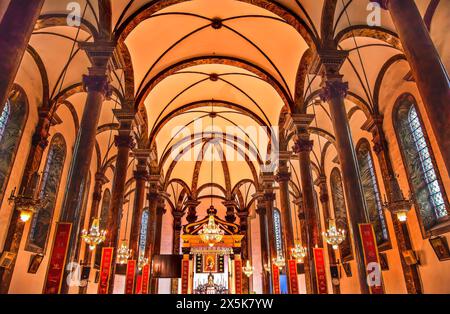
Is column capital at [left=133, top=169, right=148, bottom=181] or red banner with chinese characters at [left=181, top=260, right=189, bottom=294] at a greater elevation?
column capital at [left=133, top=169, right=148, bottom=181]

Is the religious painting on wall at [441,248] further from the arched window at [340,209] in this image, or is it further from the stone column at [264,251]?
the stone column at [264,251]

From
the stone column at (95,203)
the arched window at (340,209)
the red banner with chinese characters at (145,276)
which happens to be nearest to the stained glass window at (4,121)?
the stone column at (95,203)

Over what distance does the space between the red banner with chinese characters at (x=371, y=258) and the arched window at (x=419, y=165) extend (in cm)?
404

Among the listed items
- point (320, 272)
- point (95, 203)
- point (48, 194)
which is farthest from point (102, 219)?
point (320, 272)

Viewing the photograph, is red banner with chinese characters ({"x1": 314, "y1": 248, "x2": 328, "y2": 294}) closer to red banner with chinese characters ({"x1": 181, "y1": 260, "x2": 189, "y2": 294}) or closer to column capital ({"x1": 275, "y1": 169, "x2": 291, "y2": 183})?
column capital ({"x1": 275, "y1": 169, "x2": 291, "y2": 183})

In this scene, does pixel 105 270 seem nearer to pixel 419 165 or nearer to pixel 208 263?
pixel 419 165

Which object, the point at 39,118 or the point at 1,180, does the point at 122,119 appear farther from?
the point at 1,180

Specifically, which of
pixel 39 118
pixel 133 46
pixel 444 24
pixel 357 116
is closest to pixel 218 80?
pixel 133 46

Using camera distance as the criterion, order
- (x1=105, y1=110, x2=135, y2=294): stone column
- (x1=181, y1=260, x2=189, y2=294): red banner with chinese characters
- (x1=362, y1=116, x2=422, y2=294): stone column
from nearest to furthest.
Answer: (x1=362, y1=116, x2=422, y2=294): stone column < (x1=105, y1=110, x2=135, y2=294): stone column < (x1=181, y1=260, x2=189, y2=294): red banner with chinese characters

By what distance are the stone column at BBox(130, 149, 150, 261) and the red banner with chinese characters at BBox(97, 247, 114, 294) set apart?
9.01ft

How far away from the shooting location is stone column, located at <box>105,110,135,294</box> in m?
9.30

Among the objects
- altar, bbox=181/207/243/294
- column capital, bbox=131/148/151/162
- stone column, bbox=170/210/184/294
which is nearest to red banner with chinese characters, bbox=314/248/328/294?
column capital, bbox=131/148/151/162

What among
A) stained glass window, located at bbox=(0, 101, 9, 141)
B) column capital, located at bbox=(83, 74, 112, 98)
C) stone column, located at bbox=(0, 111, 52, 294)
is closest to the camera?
column capital, located at bbox=(83, 74, 112, 98)

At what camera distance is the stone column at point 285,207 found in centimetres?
1257
